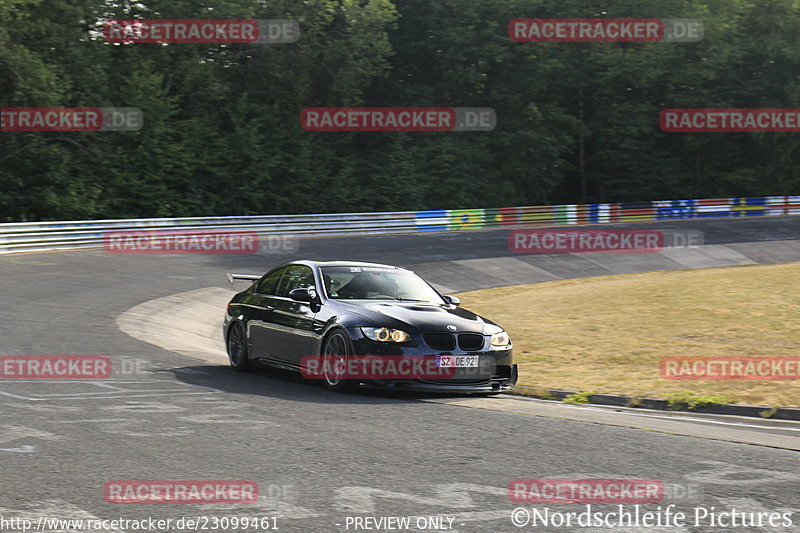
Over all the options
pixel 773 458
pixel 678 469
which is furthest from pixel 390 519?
pixel 773 458

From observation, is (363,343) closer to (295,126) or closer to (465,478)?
(465,478)

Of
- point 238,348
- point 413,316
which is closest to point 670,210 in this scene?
point 238,348

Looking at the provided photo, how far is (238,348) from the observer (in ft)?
43.4

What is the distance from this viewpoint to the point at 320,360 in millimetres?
11398

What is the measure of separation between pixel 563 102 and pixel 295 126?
60.8 feet

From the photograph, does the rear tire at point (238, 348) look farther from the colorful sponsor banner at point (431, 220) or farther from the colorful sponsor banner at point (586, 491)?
the colorful sponsor banner at point (431, 220)

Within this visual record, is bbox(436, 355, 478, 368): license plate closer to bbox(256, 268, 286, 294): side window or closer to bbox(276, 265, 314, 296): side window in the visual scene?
bbox(276, 265, 314, 296): side window

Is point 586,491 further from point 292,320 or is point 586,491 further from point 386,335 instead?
point 292,320

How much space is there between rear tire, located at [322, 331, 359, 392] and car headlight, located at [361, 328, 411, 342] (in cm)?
27

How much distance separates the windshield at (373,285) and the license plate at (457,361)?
1.45 m

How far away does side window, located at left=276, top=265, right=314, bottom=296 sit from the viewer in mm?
12469

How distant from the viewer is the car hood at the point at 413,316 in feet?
35.9

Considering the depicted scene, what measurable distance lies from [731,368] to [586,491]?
27.0ft

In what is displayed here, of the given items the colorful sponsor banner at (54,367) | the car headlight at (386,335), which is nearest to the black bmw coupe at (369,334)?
the car headlight at (386,335)
